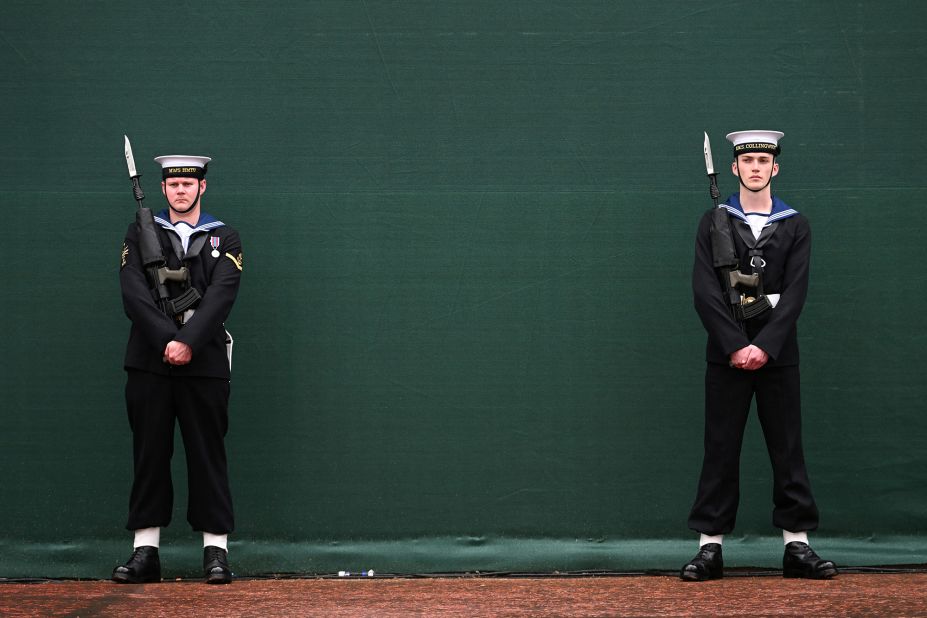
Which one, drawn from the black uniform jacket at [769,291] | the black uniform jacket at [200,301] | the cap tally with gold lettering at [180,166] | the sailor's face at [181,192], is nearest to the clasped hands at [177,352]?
the black uniform jacket at [200,301]

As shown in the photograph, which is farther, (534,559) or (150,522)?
(534,559)

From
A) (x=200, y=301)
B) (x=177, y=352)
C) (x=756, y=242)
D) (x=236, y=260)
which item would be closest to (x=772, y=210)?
(x=756, y=242)

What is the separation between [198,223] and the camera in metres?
5.61

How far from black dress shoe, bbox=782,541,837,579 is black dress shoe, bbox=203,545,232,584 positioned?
7.84 feet

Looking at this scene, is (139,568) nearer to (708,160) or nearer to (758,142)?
(708,160)

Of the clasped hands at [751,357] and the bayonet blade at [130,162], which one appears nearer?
the clasped hands at [751,357]

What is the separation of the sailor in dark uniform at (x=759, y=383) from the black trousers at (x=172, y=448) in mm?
2020

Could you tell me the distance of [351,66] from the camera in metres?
6.08

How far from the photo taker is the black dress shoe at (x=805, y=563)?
17.8ft

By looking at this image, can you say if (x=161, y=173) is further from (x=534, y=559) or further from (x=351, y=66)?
(x=534, y=559)

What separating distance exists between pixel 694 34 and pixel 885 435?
2.09 meters

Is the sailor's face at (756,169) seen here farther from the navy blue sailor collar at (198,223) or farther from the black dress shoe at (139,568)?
the black dress shoe at (139,568)

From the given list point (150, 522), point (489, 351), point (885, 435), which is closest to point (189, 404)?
point (150, 522)

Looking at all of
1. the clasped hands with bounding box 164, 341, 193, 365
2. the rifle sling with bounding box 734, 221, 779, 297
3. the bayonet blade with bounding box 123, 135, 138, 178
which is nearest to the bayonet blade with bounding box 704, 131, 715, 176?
the bayonet blade with bounding box 123, 135, 138, 178
